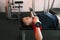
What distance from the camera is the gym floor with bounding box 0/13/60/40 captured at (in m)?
2.72

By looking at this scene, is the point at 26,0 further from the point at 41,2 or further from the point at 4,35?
the point at 4,35

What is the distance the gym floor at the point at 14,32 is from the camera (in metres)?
2.72

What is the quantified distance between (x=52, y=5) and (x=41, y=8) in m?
0.36

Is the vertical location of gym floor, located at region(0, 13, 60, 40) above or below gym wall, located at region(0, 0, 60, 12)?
below

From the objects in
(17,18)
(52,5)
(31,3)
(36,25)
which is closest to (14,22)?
(17,18)

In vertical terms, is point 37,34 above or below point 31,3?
below

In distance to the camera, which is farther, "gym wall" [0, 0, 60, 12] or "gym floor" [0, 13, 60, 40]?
"gym wall" [0, 0, 60, 12]

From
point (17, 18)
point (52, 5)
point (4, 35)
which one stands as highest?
point (52, 5)

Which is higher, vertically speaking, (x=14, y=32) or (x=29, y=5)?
(x=29, y=5)

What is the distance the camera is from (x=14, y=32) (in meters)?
3.02

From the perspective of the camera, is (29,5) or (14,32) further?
(29,5)

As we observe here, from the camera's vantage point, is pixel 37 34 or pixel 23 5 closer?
pixel 37 34

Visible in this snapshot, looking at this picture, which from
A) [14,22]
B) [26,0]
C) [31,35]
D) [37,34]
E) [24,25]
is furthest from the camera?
[26,0]

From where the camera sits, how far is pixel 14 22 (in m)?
3.61
